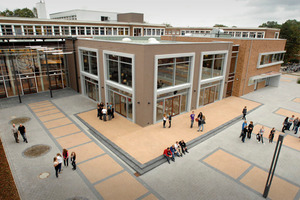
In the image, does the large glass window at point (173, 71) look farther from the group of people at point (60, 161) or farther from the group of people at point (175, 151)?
the group of people at point (60, 161)

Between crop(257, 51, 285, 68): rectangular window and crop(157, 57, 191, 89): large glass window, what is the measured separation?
1405 cm

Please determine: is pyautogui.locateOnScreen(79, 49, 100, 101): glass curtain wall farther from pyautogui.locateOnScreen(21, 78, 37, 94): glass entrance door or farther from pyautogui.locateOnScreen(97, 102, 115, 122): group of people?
pyautogui.locateOnScreen(21, 78, 37, 94): glass entrance door

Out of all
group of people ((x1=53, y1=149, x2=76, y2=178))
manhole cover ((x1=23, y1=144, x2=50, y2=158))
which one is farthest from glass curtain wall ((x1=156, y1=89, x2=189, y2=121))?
manhole cover ((x1=23, y1=144, x2=50, y2=158))

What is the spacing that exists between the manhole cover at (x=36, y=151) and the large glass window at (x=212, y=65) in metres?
16.2

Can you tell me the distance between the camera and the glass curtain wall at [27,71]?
22.5 m

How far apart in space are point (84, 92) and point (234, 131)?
17917 mm

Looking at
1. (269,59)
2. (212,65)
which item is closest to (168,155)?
(212,65)

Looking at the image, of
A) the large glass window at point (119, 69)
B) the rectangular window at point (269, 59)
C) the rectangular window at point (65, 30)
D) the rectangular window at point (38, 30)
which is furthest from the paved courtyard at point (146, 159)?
the rectangular window at point (65, 30)

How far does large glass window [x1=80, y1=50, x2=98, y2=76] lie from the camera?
2183 centimetres

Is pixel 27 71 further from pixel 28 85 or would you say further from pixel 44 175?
pixel 44 175

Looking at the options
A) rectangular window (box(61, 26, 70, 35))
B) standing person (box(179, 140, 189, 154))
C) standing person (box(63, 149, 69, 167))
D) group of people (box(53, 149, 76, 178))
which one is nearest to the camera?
group of people (box(53, 149, 76, 178))

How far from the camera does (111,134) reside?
15.5 metres

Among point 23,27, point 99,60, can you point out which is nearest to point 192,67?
point 99,60

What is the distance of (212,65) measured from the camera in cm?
2217
